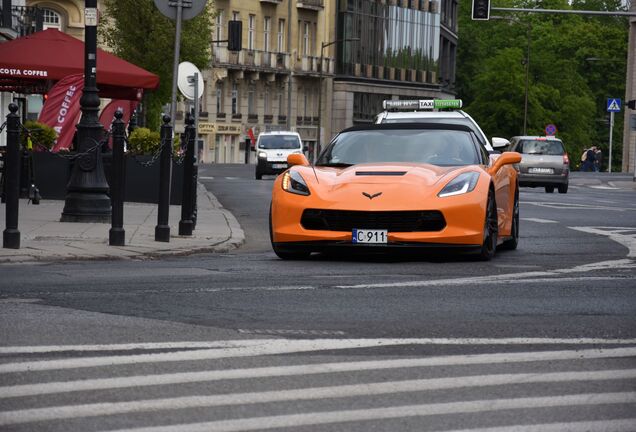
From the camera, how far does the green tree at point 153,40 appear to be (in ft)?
189

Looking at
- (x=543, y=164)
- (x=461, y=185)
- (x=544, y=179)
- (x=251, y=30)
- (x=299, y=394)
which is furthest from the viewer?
(x=251, y=30)

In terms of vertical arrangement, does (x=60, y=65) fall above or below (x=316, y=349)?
above

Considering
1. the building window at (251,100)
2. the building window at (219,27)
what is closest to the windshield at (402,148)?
the building window at (219,27)

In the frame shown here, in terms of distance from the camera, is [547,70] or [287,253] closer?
[287,253]

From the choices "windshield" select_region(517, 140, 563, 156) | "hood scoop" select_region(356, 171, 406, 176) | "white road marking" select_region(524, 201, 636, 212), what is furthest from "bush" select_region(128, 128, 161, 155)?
"windshield" select_region(517, 140, 563, 156)

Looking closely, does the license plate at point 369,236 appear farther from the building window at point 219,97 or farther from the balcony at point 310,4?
the balcony at point 310,4

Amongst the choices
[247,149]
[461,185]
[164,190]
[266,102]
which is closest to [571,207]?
[164,190]

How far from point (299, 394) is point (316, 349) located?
4.05 ft

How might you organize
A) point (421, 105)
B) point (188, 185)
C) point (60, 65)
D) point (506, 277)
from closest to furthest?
point (506, 277) < point (188, 185) < point (60, 65) < point (421, 105)

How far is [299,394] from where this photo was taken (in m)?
6.59

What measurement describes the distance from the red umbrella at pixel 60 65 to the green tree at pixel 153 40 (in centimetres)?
2888

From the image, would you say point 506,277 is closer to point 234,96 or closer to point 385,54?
point 234,96

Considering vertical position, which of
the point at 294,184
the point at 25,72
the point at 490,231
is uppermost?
the point at 25,72

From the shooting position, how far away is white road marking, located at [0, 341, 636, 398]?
6.64 m
